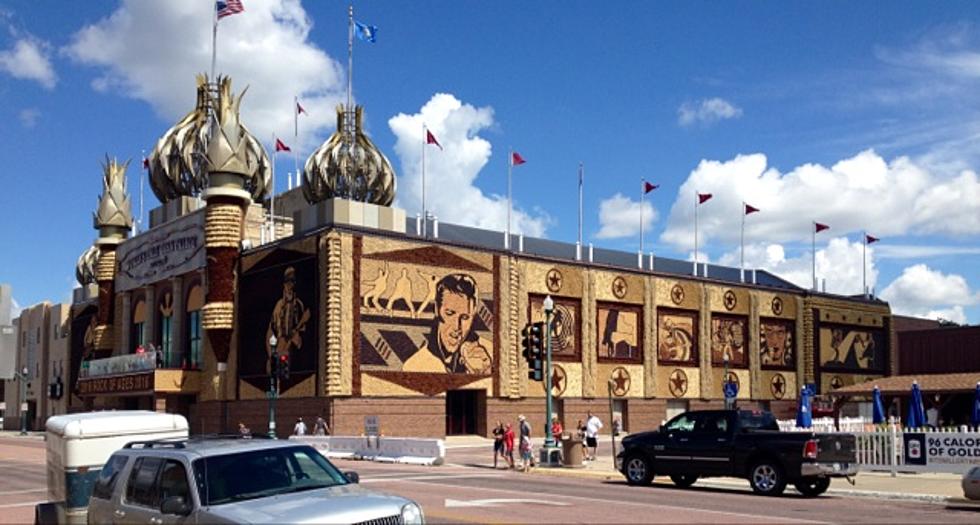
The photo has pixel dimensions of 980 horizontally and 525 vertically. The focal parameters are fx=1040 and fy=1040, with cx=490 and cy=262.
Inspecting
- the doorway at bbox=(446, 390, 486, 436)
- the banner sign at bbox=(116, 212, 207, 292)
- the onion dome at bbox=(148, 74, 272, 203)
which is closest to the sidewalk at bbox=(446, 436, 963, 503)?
the doorway at bbox=(446, 390, 486, 436)

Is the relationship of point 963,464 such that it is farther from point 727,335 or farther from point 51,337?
point 51,337

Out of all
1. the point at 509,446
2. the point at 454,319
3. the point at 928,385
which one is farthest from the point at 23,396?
the point at 928,385

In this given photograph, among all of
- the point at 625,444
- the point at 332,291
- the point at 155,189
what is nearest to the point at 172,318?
the point at 155,189

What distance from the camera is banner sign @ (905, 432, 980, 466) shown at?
26.3 meters

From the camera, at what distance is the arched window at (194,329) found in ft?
202

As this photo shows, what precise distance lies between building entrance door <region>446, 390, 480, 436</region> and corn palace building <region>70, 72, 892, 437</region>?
8 centimetres

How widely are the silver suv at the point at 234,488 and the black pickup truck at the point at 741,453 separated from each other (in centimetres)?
1444

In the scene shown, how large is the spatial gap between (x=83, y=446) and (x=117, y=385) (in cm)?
5383

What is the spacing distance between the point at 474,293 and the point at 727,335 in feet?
66.3

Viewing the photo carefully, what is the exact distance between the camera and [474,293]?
55281 millimetres

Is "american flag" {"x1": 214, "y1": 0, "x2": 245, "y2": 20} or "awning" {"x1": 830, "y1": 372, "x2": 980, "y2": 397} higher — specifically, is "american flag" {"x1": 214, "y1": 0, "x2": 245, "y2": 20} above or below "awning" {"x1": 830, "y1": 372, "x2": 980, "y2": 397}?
above

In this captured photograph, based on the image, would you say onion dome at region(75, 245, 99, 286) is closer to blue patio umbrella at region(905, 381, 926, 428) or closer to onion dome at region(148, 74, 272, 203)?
onion dome at region(148, 74, 272, 203)

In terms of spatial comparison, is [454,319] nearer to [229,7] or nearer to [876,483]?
[229,7]

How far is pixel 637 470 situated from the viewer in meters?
25.8
